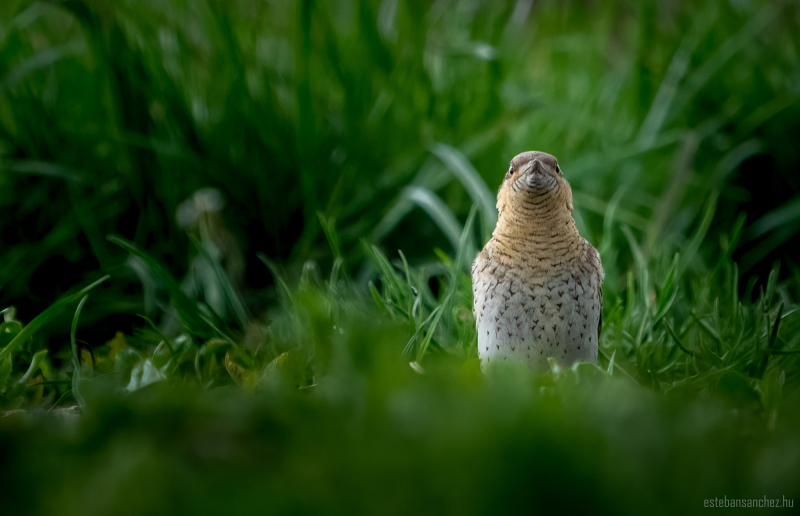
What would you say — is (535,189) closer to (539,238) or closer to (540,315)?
(539,238)

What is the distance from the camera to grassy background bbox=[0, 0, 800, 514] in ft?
3.03

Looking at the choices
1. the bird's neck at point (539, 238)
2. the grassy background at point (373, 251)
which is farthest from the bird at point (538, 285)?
the grassy background at point (373, 251)

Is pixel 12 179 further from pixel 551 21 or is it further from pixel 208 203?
pixel 551 21

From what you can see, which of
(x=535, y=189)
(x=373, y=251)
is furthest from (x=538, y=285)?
(x=373, y=251)

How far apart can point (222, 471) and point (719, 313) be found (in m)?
1.96

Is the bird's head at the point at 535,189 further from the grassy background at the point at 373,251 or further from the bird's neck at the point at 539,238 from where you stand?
the grassy background at the point at 373,251

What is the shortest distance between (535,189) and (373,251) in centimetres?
67

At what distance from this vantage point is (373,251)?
228cm

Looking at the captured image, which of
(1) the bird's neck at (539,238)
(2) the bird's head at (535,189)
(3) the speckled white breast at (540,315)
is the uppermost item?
(2) the bird's head at (535,189)

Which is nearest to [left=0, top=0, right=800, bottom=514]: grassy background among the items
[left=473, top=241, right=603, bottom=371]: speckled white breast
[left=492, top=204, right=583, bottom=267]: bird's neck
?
[left=473, top=241, right=603, bottom=371]: speckled white breast

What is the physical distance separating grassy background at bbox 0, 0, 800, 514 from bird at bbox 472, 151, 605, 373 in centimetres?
→ 16

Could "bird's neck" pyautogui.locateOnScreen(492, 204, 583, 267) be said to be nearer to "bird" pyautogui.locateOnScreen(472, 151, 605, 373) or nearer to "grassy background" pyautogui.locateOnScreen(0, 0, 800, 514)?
"bird" pyautogui.locateOnScreen(472, 151, 605, 373)

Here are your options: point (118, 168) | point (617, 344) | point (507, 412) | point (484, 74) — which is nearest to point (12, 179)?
point (118, 168)

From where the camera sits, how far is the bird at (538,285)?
71.5 inches
